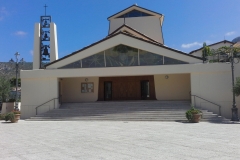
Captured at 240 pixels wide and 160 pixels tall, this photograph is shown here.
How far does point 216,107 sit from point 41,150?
15836 mm

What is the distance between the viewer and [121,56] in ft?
73.9

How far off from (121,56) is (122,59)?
0.31 meters

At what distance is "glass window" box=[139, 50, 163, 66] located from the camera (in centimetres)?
2194

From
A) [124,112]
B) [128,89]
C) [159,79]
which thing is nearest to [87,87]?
[128,89]

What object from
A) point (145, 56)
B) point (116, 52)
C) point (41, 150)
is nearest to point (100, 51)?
point (116, 52)

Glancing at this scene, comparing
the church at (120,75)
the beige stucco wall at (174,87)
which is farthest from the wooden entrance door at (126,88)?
the beige stucco wall at (174,87)

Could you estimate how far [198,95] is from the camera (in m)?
20.9

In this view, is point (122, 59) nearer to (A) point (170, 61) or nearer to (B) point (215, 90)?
(A) point (170, 61)

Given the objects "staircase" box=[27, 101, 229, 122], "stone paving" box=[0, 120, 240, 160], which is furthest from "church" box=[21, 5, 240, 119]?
"stone paving" box=[0, 120, 240, 160]

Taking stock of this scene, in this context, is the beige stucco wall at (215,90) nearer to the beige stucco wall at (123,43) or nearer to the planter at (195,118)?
the beige stucco wall at (123,43)

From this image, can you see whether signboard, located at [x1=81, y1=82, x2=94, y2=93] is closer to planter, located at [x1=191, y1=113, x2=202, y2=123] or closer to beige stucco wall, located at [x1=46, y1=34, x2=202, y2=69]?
beige stucco wall, located at [x1=46, y1=34, x2=202, y2=69]

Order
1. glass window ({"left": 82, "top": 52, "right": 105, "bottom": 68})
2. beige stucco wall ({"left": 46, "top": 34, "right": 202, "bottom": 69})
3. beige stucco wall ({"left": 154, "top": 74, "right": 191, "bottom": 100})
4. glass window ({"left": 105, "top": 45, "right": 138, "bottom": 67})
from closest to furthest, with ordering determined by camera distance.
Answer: beige stucco wall ({"left": 46, "top": 34, "right": 202, "bottom": 69})
glass window ({"left": 105, "top": 45, "right": 138, "bottom": 67})
glass window ({"left": 82, "top": 52, "right": 105, "bottom": 68})
beige stucco wall ({"left": 154, "top": 74, "right": 191, "bottom": 100})

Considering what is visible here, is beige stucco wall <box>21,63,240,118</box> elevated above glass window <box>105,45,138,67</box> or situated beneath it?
situated beneath

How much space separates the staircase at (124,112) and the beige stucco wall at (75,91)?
8.73 ft
